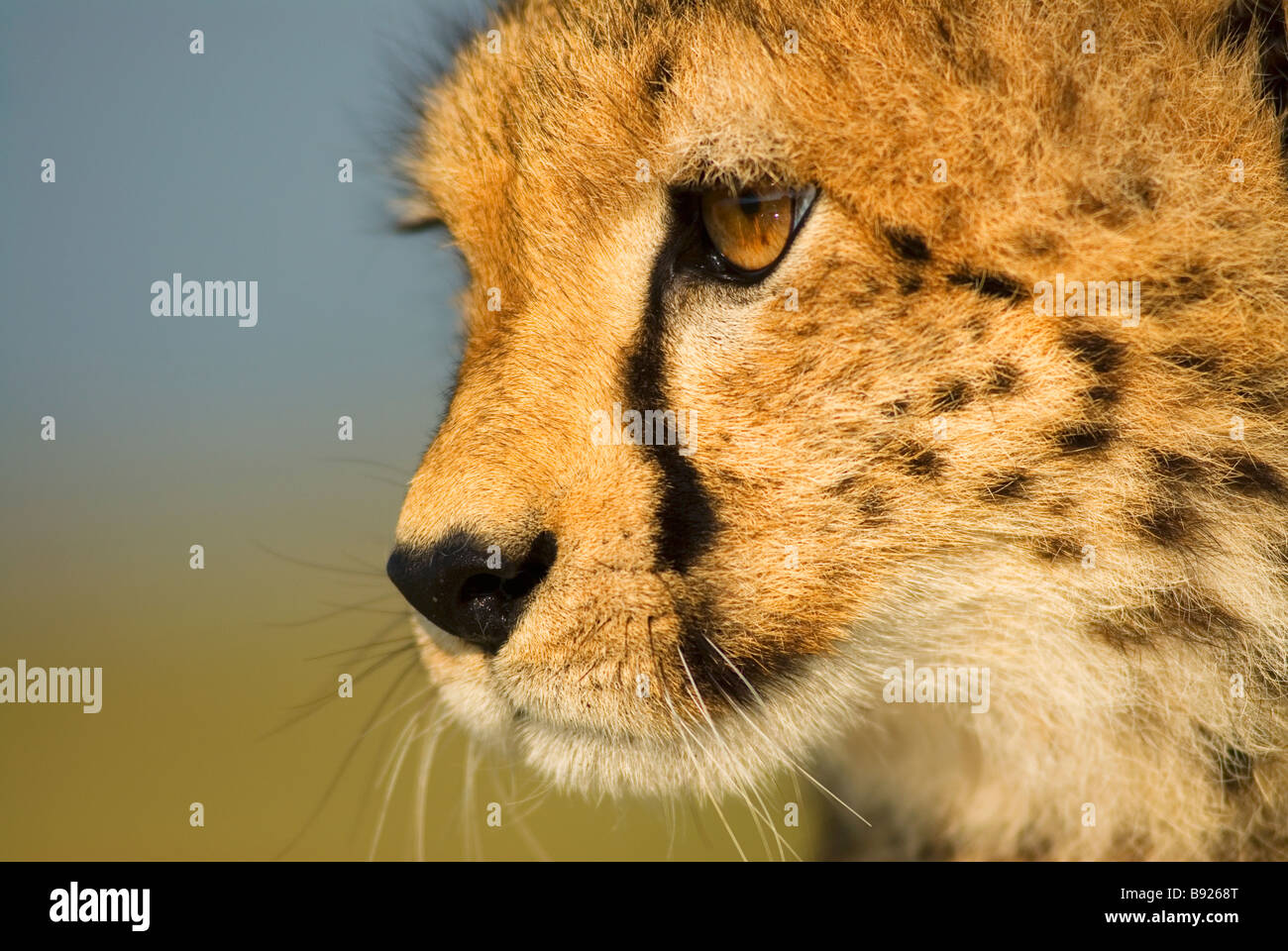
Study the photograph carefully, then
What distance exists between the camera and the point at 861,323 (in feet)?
3.91

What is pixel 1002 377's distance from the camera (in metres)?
1.17

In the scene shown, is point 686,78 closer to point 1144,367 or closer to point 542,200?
point 542,200

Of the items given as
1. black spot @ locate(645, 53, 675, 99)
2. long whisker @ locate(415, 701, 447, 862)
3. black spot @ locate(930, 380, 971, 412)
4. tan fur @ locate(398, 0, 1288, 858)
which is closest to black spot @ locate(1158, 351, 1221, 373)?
tan fur @ locate(398, 0, 1288, 858)

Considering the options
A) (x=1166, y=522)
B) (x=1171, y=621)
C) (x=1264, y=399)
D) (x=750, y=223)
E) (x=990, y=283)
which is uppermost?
(x=750, y=223)

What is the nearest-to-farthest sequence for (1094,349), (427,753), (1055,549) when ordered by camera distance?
(1094,349)
(1055,549)
(427,753)

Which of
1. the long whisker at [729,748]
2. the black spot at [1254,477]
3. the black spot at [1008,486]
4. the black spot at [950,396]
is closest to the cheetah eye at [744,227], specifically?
the black spot at [950,396]

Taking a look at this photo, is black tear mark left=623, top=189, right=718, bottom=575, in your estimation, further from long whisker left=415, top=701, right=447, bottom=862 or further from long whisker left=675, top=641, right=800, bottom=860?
long whisker left=415, top=701, right=447, bottom=862

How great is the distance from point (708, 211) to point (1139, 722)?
0.92m

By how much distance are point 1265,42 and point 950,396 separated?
517 mm

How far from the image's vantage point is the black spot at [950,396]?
1.17 meters

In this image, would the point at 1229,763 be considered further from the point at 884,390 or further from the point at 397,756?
the point at 397,756

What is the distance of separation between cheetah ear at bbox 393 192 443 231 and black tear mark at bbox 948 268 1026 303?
1046 mm

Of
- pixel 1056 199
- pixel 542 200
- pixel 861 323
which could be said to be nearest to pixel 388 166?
pixel 542 200

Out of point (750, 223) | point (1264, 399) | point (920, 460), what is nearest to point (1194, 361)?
point (1264, 399)
